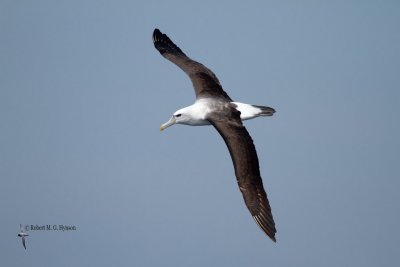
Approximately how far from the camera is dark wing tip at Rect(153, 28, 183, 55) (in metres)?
21.1

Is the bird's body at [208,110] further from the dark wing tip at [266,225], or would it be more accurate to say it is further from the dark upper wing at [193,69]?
the dark wing tip at [266,225]

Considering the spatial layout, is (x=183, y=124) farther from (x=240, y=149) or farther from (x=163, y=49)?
(x=163, y=49)

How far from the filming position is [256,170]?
1536cm

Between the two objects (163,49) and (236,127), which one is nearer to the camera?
(236,127)

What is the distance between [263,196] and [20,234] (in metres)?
9.15

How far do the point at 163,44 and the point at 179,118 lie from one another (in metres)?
4.66

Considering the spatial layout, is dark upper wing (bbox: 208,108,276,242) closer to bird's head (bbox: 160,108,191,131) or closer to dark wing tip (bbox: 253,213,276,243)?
dark wing tip (bbox: 253,213,276,243)

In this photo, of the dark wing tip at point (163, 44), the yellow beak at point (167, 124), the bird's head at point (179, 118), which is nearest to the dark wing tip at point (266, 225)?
the bird's head at point (179, 118)

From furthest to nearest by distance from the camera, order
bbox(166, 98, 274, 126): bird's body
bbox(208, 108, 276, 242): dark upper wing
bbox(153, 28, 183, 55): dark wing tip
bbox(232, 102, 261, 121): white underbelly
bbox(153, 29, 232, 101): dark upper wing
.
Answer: bbox(153, 28, 183, 55): dark wing tip → bbox(153, 29, 232, 101): dark upper wing → bbox(232, 102, 261, 121): white underbelly → bbox(166, 98, 274, 126): bird's body → bbox(208, 108, 276, 242): dark upper wing

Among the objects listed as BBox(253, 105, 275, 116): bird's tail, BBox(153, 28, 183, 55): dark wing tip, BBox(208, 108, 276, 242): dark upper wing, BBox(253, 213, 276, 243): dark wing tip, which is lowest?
BBox(253, 213, 276, 243): dark wing tip

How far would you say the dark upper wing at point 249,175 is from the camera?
15.0 m

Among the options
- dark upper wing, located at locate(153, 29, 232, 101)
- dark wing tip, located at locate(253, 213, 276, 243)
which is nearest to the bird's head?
dark upper wing, located at locate(153, 29, 232, 101)

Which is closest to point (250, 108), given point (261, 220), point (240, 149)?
point (240, 149)

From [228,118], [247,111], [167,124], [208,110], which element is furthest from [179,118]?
[247,111]
